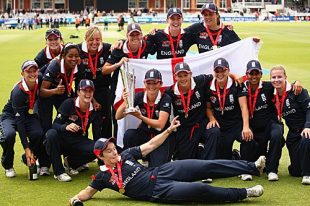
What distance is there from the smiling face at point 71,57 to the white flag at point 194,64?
3.09ft

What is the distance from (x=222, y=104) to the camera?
8.05 meters

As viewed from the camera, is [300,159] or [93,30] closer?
[300,159]

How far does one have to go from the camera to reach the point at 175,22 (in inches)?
342

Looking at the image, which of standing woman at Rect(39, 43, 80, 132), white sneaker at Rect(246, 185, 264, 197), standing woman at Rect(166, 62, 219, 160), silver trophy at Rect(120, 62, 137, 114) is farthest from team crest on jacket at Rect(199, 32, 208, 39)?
white sneaker at Rect(246, 185, 264, 197)

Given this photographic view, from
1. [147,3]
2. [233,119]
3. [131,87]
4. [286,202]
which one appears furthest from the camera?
[147,3]

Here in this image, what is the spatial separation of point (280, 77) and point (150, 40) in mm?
2266

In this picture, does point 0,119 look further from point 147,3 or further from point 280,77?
point 147,3

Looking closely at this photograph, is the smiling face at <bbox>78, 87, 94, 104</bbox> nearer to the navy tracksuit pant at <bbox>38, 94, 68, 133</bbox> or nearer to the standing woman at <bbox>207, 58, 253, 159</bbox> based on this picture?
the navy tracksuit pant at <bbox>38, 94, 68, 133</bbox>

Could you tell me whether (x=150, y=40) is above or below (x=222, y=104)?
above

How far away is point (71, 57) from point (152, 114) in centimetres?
145

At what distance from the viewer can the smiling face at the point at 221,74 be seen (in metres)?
7.84

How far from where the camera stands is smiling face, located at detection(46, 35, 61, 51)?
28.5 ft

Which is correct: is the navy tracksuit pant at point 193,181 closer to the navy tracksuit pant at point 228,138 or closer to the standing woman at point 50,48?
the navy tracksuit pant at point 228,138

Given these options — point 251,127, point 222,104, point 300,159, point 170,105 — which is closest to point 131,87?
point 170,105
